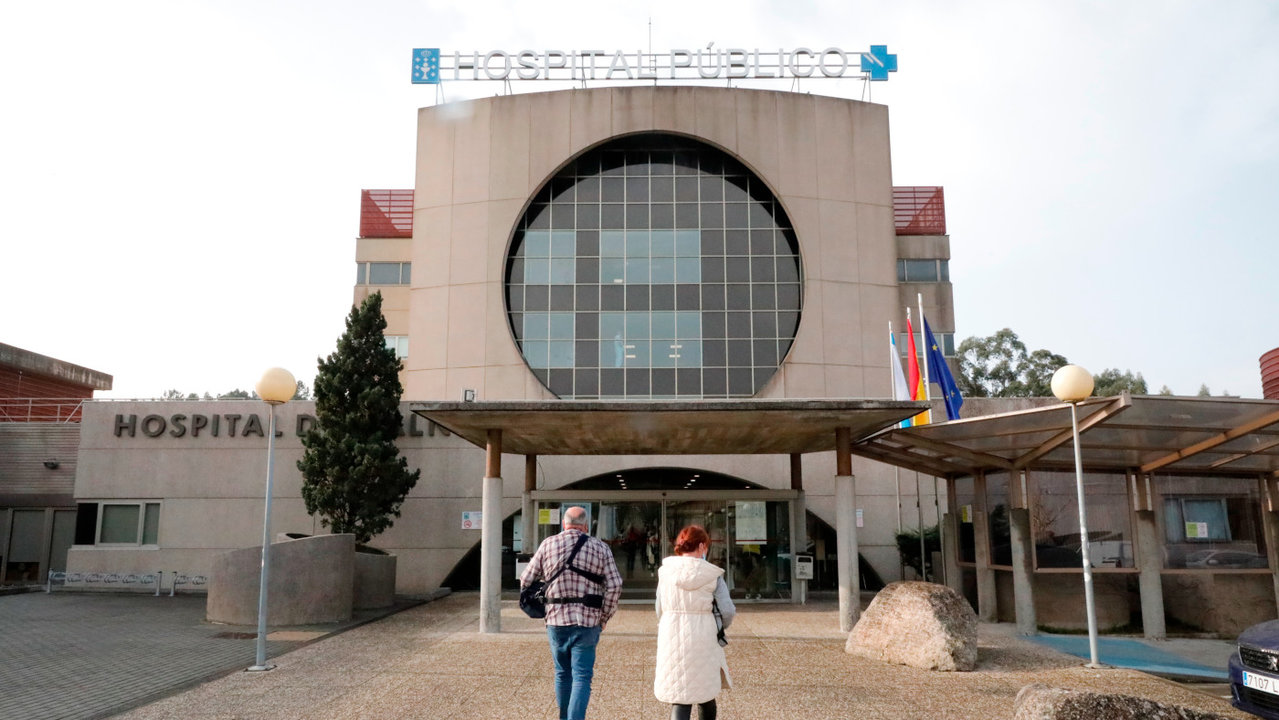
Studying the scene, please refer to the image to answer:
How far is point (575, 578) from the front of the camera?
20.8 ft

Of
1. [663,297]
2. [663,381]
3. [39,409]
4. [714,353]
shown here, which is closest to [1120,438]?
[714,353]

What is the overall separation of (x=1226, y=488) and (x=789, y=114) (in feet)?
52.8

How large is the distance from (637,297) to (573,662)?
20057mm

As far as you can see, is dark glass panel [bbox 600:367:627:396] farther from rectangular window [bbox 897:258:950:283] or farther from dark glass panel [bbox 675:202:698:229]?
rectangular window [bbox 897:258:950:283]

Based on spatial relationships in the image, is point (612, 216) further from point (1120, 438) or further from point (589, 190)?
point (1120, 438)

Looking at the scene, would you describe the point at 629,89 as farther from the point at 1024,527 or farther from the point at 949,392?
the point at 1024,527

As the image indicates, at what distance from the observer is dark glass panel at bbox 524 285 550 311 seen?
85.2 ft

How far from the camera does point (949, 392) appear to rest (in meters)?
18.2

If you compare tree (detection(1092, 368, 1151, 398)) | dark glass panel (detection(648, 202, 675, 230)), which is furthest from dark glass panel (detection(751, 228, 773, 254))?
tree (detection(1092, 368, 1151, 398))

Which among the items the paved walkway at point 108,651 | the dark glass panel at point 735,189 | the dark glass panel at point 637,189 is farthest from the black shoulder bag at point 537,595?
the dark glass panel at point 735,189

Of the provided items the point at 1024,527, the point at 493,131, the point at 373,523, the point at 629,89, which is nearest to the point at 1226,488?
the point at 1024,527

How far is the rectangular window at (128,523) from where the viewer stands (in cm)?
2220

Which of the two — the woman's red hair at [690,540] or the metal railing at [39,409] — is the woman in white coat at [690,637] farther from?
the metal railing at [39,409]

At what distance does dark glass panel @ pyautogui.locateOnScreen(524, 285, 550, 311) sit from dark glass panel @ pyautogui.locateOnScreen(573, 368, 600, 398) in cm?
221
